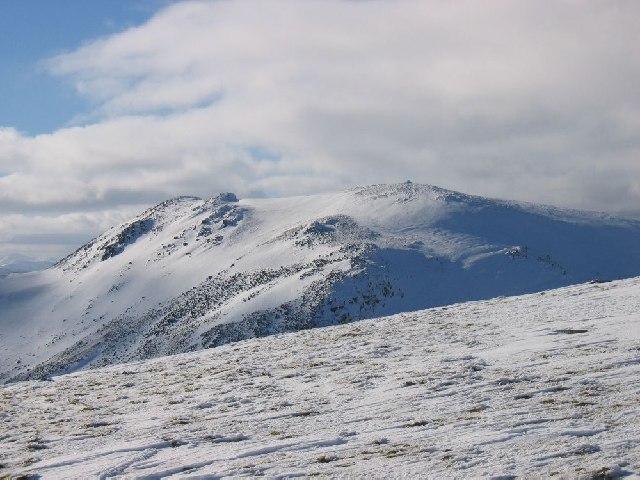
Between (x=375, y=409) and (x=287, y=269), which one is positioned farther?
(x=287, y=269)

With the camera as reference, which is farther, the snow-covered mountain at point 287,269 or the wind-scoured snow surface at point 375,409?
the snow-covered mountain at point 287,269

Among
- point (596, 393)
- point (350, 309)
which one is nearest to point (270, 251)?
point (350, 309)

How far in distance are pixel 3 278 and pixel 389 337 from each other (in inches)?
5677

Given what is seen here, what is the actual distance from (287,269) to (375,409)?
7935cm

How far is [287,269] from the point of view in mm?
91812

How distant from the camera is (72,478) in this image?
33.4 feet

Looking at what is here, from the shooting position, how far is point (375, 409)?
41.7 ft

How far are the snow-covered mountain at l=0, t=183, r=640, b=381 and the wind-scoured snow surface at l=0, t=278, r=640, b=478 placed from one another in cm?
4906

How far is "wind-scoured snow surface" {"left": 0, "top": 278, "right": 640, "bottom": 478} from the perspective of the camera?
9.16 meters

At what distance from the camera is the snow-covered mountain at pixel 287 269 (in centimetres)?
7731

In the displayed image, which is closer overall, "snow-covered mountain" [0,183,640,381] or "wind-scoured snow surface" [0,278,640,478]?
"wind-scoured snow surface" [0,278,640,478]

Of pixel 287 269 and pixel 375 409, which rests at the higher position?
pixel 287 269

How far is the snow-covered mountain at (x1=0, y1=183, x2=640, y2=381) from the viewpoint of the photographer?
254 feet

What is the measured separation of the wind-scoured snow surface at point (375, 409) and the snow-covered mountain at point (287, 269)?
49.1 m
